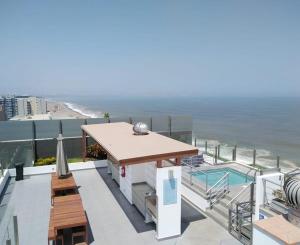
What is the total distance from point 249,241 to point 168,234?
7.28 ft

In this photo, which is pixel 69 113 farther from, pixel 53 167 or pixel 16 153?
pixel 53 167

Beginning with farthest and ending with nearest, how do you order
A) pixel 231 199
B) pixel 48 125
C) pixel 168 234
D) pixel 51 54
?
1. pixel 51 54
2. pixel 48 125
3. pixel 231 199
4. pixel 168 234

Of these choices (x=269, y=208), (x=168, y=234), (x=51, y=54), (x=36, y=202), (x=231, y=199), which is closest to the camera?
(x=269, y=208)

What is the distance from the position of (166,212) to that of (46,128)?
437 inches

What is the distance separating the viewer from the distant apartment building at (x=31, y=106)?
402ft

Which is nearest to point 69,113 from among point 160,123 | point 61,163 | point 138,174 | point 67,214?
point 160,123

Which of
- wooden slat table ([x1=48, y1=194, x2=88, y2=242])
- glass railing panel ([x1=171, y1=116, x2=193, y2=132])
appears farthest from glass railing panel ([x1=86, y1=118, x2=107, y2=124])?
wooden slat table ([x1=48, y1=194, x2=88, y2=242])

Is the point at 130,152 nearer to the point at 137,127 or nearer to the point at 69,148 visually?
the point at 137,127

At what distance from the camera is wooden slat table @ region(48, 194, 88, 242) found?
788cm

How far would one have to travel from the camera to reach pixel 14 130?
16.7 meters

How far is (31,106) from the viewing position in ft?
407

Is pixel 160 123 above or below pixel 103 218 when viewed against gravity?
above

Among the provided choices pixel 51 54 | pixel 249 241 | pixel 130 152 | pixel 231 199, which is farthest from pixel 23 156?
pixel 51 54

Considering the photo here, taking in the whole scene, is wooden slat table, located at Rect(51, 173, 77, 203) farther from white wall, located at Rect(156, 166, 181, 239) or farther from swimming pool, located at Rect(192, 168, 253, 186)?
swimming pool, located at Rect(192, 168, 253, 186)
